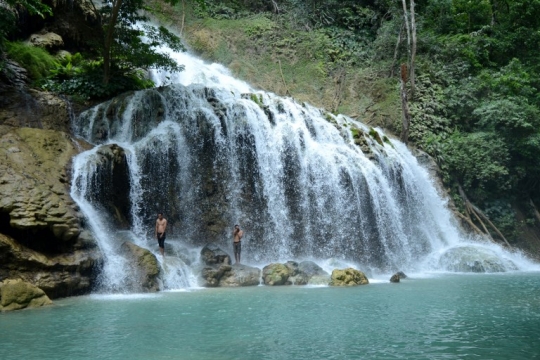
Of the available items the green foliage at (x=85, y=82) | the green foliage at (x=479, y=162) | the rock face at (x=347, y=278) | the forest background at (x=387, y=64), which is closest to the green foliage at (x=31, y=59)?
the forest background at (x=387, y=64)

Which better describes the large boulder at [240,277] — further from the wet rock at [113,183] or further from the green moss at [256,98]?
the green moss at [256,98]

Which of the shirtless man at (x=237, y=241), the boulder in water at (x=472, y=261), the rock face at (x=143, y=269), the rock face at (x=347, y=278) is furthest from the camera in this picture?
the boulder in water at (x=472, y=261)

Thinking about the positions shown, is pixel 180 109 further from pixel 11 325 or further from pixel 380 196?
pixel 11 325

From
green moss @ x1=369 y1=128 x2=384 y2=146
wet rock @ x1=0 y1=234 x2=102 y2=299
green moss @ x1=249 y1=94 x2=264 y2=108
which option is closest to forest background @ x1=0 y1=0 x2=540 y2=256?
green moss @ x1=369 y1=128 x2=384 y2=146

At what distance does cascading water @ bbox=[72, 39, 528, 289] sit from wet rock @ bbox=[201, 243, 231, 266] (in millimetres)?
541

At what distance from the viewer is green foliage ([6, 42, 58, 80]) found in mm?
17188

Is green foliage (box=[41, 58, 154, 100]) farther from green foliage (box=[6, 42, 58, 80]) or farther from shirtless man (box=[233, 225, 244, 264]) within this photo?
shirtless man (box=[233, 225, 244, 264])

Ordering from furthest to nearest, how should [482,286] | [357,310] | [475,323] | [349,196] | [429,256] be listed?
[429,256], [349,196], [482,286], [357,310], [475,323]

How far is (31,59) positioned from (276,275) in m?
12.5

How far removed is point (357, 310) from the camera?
8.49 meters

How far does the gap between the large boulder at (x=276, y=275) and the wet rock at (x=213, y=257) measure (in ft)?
4.06

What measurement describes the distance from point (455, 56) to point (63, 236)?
79.4 ft

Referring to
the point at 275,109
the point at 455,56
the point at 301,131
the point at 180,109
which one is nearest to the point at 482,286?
the point at 301,131

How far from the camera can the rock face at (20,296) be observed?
877cm
